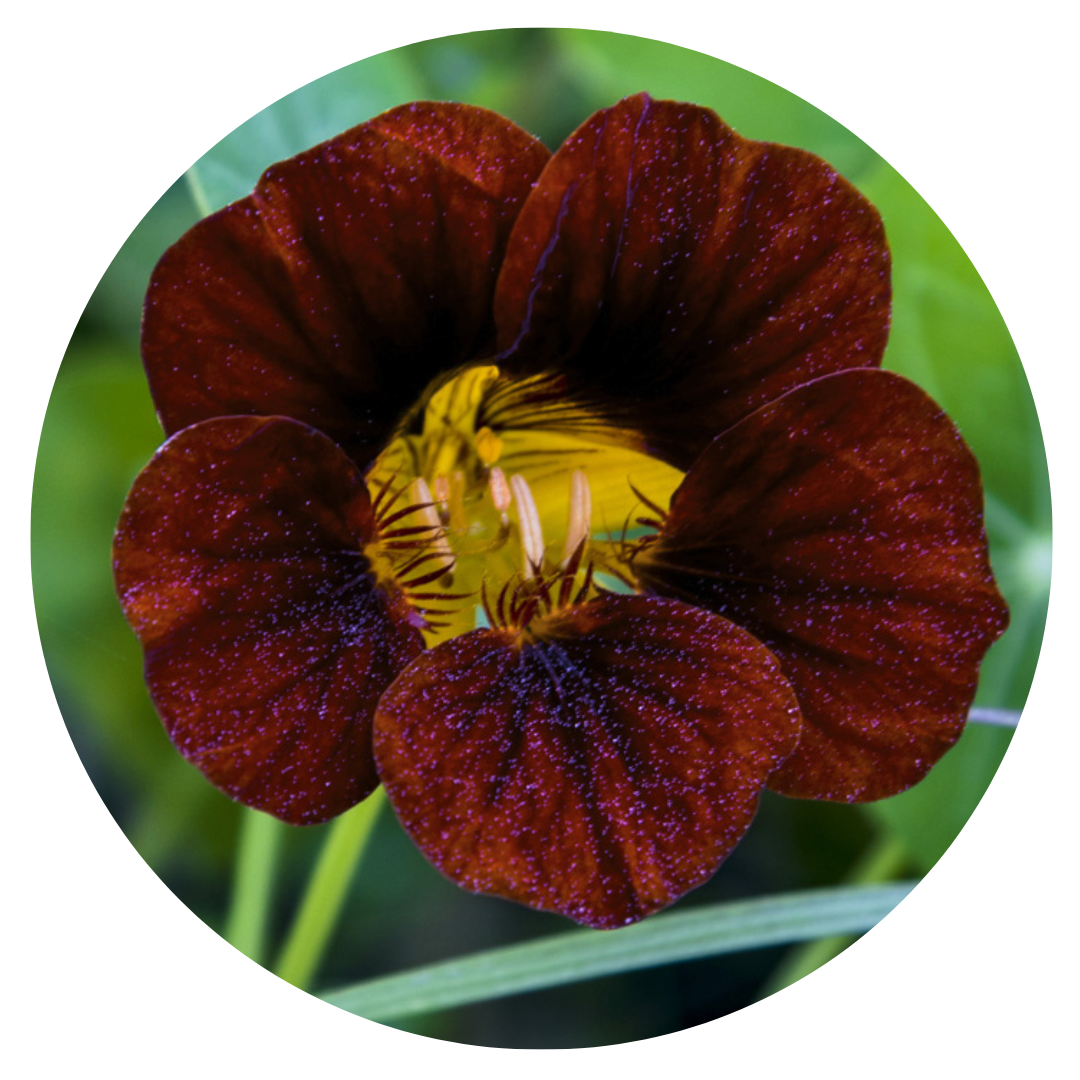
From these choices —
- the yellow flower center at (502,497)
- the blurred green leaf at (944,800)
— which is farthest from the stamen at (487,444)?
the blurred green leaf at (944,800)

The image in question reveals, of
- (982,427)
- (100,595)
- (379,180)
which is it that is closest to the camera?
(379,180)

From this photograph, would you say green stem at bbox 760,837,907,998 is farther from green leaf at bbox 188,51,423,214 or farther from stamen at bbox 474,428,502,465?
green leaf at bbox 188,51,423,214

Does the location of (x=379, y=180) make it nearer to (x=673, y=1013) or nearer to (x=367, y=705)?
(x=367, y=705)

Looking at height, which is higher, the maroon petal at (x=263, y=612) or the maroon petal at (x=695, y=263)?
the maroon petal at (x=695, y=263)

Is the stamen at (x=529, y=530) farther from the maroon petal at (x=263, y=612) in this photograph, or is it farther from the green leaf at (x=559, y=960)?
the green leaf at (x=559, y=960)

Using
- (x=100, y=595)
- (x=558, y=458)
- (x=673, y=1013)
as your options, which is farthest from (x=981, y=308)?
(x=100, y=595)

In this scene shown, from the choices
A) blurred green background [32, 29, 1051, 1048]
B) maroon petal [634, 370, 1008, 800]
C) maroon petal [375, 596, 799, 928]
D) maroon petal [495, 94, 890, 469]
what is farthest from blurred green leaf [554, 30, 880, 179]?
maroon petal [375, 596, 799, 928]
